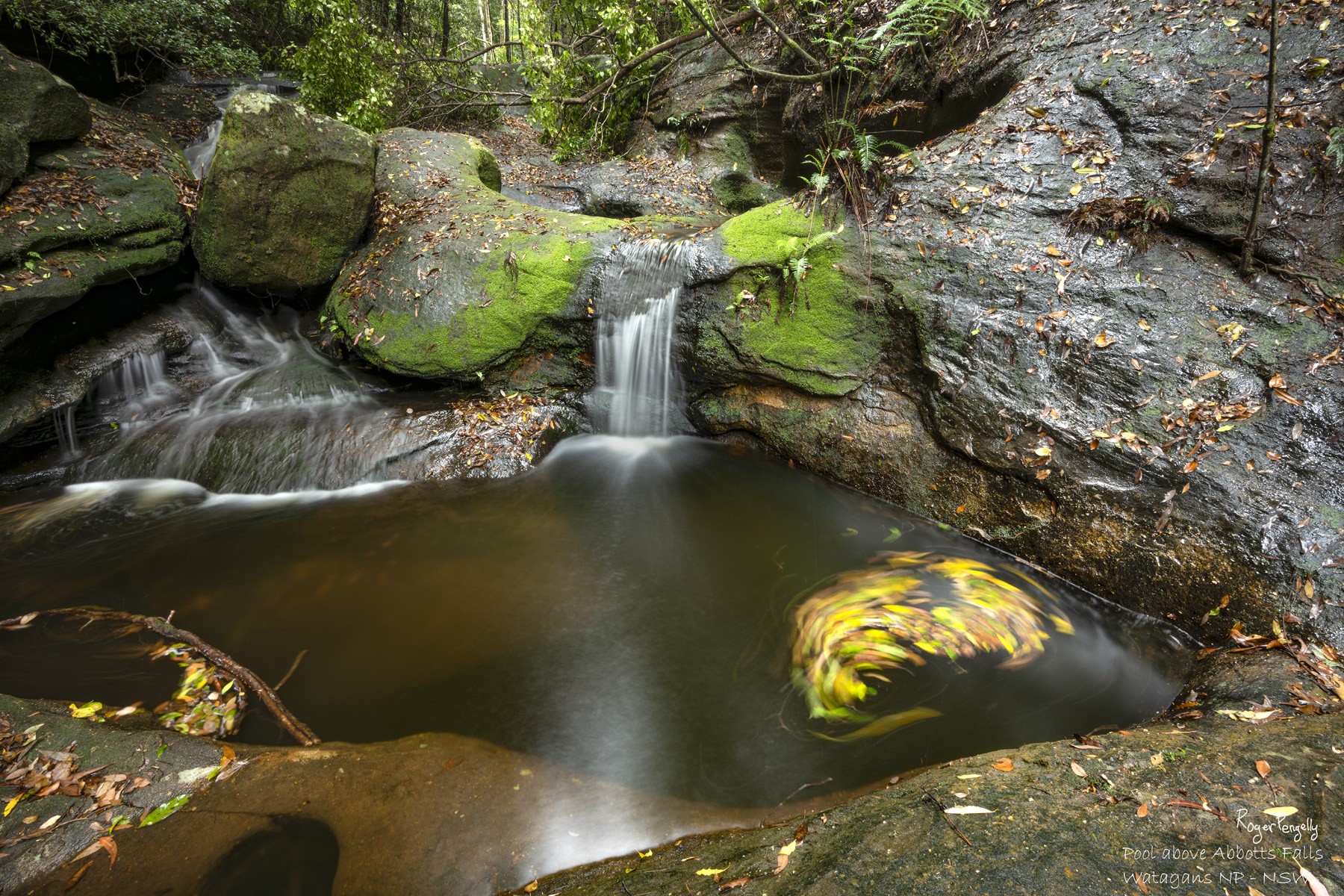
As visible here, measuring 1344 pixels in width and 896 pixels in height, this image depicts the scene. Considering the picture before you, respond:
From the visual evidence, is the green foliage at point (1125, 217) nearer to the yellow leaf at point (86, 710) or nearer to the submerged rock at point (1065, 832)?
the submerged rock at point (1065, 832)

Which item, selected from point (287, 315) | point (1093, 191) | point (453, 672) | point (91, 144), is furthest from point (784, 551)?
point (91, 144)

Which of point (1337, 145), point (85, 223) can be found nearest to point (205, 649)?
point (85, 223)

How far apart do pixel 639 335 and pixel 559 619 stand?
12.4ft

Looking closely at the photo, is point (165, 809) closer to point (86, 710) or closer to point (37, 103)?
point (86, 710)

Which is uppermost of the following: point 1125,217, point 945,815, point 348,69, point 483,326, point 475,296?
point 348,69

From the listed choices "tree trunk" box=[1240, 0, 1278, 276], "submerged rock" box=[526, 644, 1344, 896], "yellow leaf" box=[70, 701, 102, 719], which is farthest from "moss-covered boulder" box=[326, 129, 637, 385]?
"tree trunk" box=[1240, 0, 1278, 276]

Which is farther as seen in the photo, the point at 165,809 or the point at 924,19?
the point at 924,19

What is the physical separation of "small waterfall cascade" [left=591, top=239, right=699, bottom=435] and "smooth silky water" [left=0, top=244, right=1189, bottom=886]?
0.10 feet

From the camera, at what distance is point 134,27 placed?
9.20 m

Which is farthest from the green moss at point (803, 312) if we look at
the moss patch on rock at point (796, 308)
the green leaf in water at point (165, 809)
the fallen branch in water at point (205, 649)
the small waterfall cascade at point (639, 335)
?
the green leaf in water at point (165, 809)

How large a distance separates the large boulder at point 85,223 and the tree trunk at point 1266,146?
35.9ft

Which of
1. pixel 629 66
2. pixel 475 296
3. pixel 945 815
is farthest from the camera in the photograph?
pixel 629 66

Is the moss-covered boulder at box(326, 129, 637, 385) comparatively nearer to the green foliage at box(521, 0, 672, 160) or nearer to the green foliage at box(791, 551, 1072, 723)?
the green foliage at box(791, 551, 1072, 723)

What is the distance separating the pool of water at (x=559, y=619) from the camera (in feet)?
11.6
